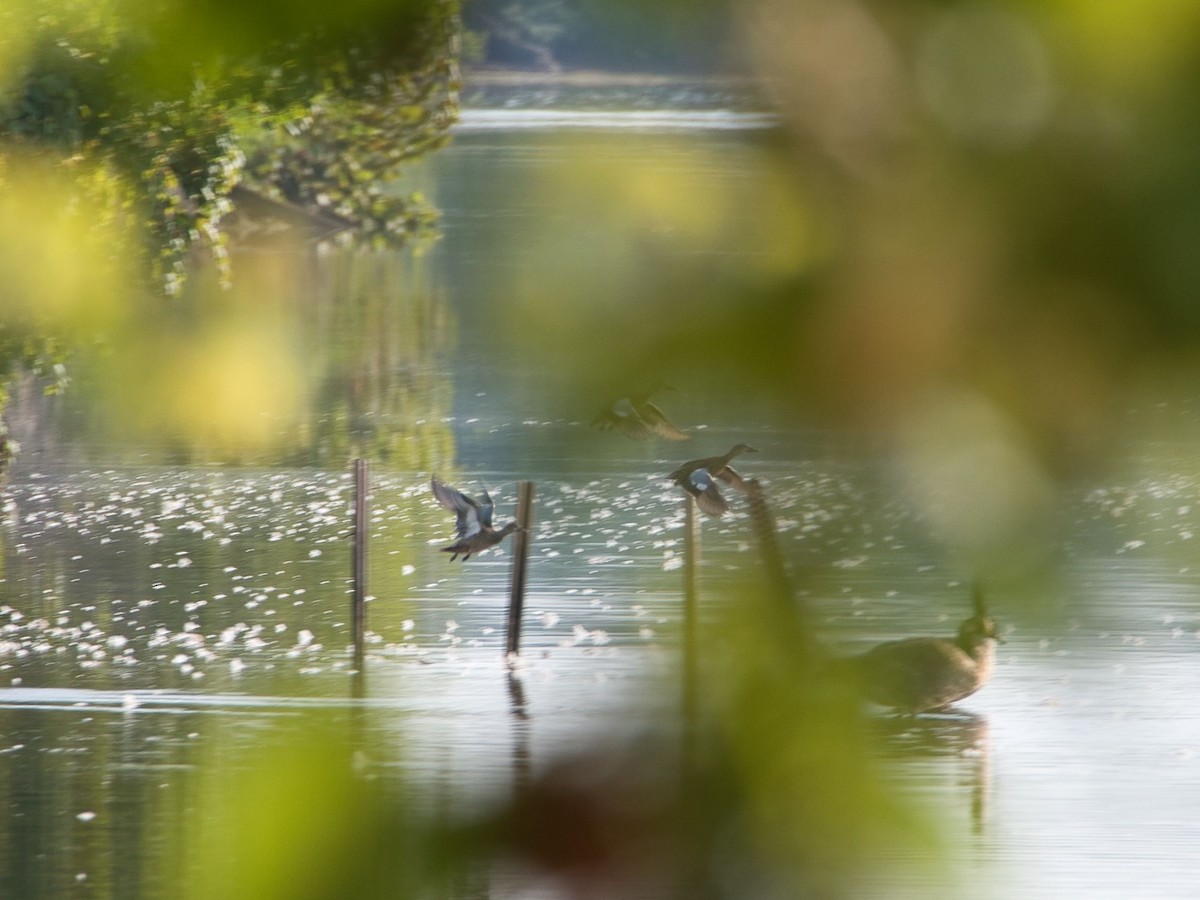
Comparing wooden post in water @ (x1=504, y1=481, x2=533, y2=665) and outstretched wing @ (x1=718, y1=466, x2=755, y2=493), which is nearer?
outstretched wing @ (x1=718, y1=466, x2=755, y2=493)

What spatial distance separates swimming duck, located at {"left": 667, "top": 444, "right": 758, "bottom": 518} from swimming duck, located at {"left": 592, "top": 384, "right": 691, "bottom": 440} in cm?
5

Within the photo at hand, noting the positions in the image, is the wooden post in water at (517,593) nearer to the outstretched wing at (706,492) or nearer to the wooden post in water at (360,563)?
the wooden post in water at (360,563)

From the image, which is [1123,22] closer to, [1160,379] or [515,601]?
[1160,379]

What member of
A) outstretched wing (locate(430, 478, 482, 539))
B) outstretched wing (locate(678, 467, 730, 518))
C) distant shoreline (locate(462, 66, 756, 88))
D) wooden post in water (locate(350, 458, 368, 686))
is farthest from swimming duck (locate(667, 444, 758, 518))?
wooden post in water (locate(350, 458, 368, 686))

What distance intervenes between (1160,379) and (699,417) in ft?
0.57

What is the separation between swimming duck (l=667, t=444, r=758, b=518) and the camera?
79cm

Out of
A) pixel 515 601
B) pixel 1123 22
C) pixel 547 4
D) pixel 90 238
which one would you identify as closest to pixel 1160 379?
pixel 1123 22

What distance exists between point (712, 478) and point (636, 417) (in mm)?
320

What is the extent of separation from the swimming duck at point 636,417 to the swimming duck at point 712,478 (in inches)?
1.8

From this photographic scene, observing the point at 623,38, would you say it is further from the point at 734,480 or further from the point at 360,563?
the point at 360,563

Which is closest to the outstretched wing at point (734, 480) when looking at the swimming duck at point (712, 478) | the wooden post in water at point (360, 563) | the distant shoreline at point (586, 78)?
the swimming duck at point (712, 478)

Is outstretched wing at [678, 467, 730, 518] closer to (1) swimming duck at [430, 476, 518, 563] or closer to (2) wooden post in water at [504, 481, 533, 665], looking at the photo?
(1) swimming duck at [430, 476, 518, 563]

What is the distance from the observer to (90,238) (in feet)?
3.16

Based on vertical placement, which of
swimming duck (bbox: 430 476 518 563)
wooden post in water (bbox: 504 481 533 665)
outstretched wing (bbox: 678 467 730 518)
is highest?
outstretched wing (bbox: 678 467 730 518)
